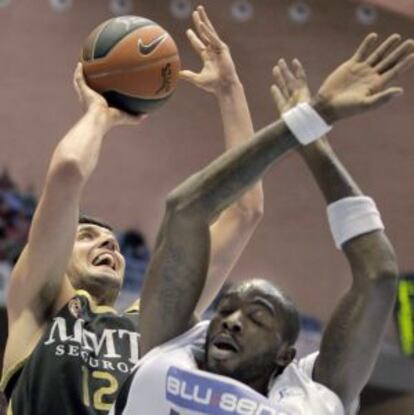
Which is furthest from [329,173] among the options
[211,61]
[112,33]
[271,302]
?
[112,33]

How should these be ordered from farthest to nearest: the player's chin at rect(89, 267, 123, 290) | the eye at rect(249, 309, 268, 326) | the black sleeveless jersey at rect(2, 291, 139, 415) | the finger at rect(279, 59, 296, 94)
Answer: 1. the player's chin at rect(89, 267, 123, 290)
2. the black sleeveless jersey at rect(2, 291, 139, 415)
3. the finger at rect(279, 59, 296, 94)
4. the eye at rect(249, 309, 268, 326)

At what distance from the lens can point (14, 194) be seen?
30.1 ft

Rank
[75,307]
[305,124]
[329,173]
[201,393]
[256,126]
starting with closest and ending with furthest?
[201,393] < [305,124] < [329,173] < [75,307] < [256,126]

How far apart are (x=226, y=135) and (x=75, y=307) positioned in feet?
2.41

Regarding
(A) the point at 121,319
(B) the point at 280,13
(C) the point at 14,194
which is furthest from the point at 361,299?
(B) the point at 280,13

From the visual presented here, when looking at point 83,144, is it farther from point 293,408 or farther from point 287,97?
point 293,408

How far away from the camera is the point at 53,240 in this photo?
386 centimetres

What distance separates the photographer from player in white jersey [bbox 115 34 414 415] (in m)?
3.18

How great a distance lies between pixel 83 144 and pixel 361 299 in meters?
1.04

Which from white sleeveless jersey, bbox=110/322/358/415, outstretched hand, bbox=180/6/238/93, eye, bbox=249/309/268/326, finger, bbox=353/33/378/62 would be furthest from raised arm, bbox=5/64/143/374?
finger, bbox=353/33/378/62

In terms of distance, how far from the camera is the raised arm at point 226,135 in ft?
13.8

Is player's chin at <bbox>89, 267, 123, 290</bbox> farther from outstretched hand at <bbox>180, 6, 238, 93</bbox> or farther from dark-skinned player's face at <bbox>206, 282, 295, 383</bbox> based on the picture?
dark-skinned player's face at <bbox>206, 282, 295, 383</bbox>

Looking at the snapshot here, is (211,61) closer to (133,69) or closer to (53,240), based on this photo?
(133,69)

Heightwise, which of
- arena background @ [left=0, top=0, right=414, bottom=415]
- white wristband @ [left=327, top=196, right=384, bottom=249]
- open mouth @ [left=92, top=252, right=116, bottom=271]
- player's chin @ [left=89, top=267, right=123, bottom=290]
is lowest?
arena background @ [left=0, top=0, right=414, bottom=415]
